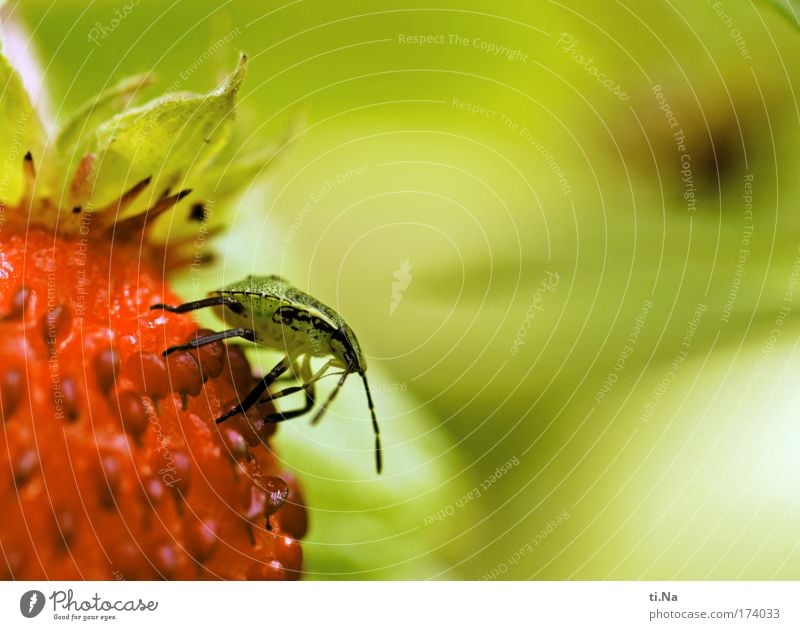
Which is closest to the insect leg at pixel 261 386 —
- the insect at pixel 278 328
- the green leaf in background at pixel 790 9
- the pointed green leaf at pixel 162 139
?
the insect at pixel 278 328

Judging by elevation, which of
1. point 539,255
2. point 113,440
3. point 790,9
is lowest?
point 113,440

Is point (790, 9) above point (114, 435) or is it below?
above

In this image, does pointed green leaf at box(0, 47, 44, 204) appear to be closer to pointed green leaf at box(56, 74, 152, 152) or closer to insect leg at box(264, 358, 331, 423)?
pointed green leaf at box(56, 74, 152, 152)

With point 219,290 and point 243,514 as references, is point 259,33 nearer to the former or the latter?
point 219,290

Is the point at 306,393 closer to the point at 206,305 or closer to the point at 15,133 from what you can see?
the point at 206,305

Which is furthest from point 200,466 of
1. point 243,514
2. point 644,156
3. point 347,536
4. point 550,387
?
point 644,156

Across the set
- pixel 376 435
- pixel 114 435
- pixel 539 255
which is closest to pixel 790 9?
pixel 539 255
